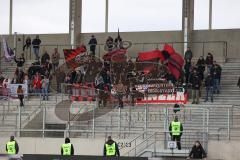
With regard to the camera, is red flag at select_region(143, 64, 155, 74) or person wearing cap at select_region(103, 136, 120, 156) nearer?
person wearing cap at select_region(103, 136, 120, 156)

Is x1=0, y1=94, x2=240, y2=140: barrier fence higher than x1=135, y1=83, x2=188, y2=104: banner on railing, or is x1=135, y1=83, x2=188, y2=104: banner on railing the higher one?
x1=135, y1=83, x2=188, y2=104: banner on railing

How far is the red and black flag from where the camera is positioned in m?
38.1

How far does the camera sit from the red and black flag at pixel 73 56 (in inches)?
1500

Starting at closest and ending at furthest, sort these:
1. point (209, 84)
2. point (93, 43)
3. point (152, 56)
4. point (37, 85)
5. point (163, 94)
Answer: point (163, 94)
point (209, 84)
point (152, 56)
point (37, 85)
point (93, 43)

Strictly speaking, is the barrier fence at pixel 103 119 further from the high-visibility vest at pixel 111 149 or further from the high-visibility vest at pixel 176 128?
the high-visibility vest at pixel 111 149

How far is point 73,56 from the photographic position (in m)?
38.3

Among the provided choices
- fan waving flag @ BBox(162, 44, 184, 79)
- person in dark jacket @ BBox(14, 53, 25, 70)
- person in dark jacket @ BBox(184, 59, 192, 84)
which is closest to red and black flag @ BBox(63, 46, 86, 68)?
person in dark jacket @ BBox(14, 53, 25, 70)

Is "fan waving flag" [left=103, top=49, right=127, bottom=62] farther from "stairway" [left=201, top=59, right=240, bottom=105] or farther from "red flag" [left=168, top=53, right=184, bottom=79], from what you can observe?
"stairway" [left=201, top=59, right=240, bottom=105]

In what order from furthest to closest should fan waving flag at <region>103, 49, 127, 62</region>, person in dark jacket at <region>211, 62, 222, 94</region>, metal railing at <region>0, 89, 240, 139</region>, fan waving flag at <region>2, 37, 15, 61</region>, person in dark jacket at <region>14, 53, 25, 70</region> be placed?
1. fan waving flag at <region>2, 37, 15, 61</region>
2. person in dark jacket at <region>14, 53, 25, 70</region>
3. fan waving flag at <region>103, 49, 127, 62</region>
4. person in dark jacket at <region>211, 62, 222, 94</region>
5. metal railing at <region>0, 89, 240, 139</region>

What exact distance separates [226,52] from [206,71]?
437cm

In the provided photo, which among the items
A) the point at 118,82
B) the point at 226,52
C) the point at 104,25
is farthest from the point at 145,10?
the point at 118,82

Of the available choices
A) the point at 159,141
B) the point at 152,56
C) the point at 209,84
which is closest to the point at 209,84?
the point at 209,84

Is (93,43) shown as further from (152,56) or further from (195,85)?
(195,85)

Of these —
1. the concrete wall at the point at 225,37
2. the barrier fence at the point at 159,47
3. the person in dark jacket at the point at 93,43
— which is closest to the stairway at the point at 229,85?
the barrier fence at the point at 159,47
